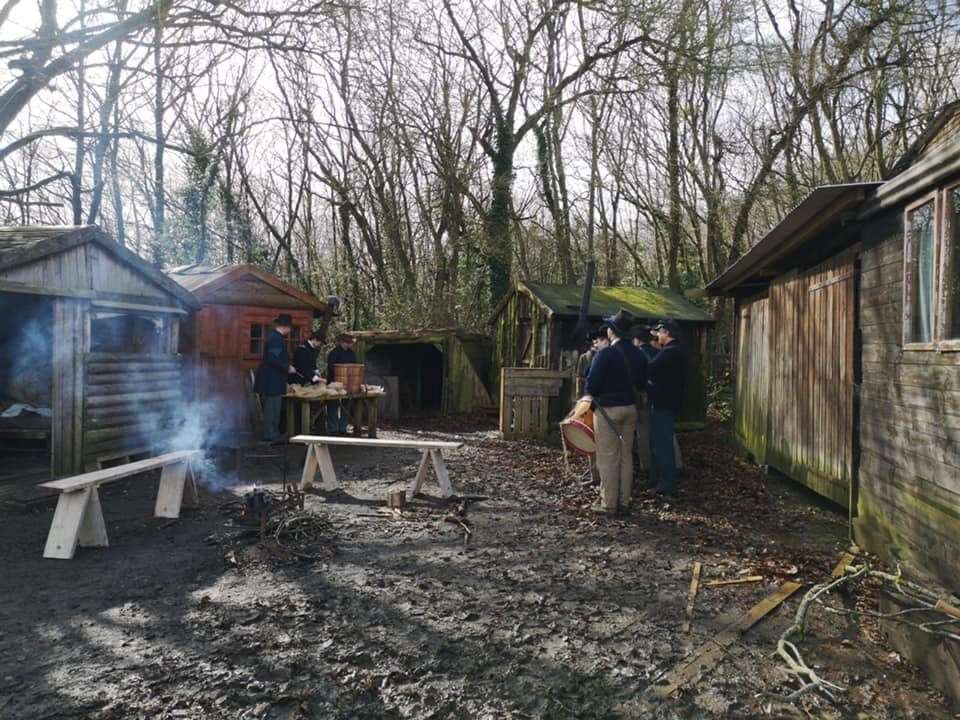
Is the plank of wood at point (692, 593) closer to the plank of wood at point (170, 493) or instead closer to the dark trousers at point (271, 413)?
the plank of wood at point (170, 493)

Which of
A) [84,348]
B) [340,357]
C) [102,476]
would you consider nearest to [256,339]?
[340,357]

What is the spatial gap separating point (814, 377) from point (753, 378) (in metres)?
3.11

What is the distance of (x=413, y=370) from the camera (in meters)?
19.0

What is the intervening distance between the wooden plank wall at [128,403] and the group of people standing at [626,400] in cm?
629

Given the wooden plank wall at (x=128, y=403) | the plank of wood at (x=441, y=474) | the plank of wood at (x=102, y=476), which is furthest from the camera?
the wooden plank wall at (x=128, y=403)

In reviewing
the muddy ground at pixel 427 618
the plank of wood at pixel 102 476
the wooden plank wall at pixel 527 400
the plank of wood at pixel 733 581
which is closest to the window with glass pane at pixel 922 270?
the muddy ground at pixel 427 618

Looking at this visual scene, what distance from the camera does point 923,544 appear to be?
15.3 ft

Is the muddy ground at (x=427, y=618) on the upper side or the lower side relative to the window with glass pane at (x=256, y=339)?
lower

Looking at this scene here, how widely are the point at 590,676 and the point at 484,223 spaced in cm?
1870

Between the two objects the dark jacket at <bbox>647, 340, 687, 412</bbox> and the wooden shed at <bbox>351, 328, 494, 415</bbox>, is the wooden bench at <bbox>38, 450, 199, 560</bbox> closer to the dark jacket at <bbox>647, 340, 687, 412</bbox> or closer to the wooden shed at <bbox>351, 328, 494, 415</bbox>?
the dark jacket at <bbox>647, 340, 687, 412</bbox>

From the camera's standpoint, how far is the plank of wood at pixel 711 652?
11.8 feet

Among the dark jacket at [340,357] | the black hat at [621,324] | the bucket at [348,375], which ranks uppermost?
the black hat at [621,324]

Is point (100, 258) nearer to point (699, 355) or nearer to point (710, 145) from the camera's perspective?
point (699, 355)

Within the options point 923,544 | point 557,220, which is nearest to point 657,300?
point 557,220
